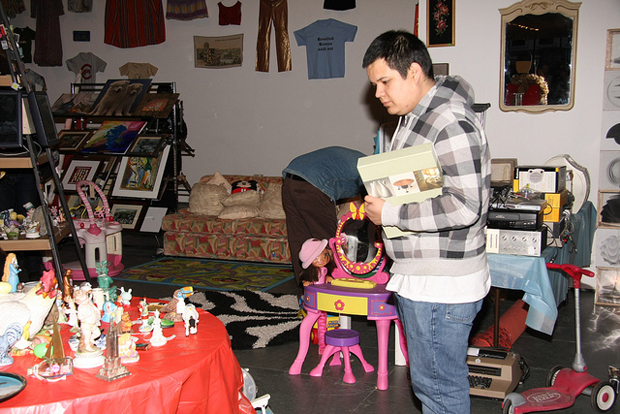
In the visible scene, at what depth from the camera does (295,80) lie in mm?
7988

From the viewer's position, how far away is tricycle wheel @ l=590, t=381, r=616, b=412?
282 cm

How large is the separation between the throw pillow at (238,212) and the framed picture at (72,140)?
104 inches

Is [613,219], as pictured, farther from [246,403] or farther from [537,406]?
[246,403]

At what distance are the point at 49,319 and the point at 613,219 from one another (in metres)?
4.50

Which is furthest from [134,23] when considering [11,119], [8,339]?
[8,339]

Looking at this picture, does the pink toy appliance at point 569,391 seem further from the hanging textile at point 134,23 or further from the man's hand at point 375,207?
the hanging textile at point 134,23

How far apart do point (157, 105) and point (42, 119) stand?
5.09 metres

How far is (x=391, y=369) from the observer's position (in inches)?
135

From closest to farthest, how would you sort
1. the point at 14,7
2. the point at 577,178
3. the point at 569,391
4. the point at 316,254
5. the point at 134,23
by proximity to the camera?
the point at 569,391
the point at 316,254
the point at 577,178
the point at 134,23
the point at 14,7

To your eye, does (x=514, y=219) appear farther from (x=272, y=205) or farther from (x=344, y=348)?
(x=272, y=205)

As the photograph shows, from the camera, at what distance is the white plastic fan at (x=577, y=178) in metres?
4.57

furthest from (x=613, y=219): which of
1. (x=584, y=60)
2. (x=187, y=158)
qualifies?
(x=187, y=158)

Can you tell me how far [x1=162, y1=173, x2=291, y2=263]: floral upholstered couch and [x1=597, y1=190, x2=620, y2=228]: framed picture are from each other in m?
3.04

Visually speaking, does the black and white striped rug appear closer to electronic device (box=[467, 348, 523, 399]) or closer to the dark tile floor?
the dark tile floor
